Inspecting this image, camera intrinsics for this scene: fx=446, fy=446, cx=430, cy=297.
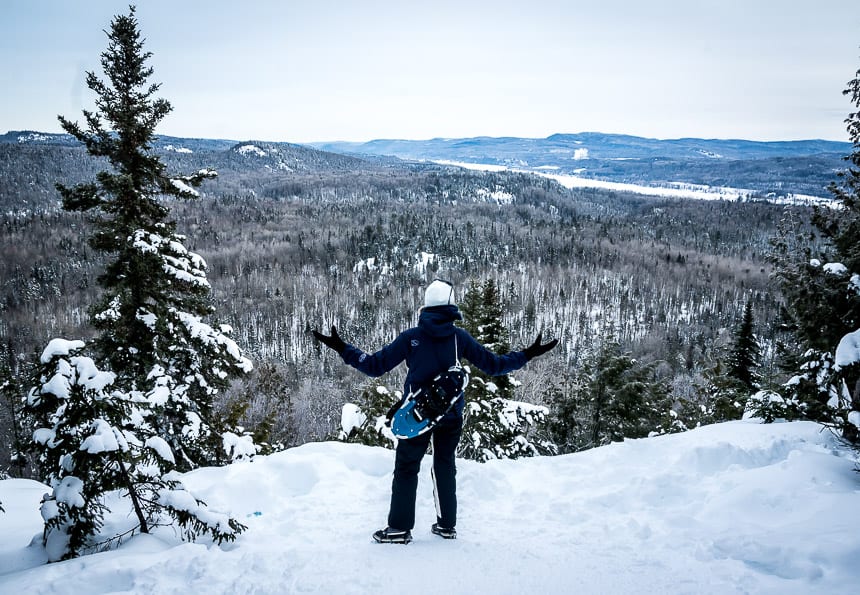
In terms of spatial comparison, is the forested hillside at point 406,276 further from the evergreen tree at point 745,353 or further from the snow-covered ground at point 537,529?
the snow-covered ground at point 537,529

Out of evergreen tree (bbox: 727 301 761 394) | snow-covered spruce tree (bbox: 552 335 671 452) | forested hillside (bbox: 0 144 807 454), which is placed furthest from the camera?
forested hillside (bbox: 0 144 807 454)

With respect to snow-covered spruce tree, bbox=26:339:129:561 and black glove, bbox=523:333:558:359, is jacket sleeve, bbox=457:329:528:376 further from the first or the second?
snow-covered spruce tree, bbox=26:339:129:561

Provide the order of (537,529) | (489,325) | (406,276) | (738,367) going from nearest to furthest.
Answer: (537,529)
(489,325)
(738,367)
(406,276)

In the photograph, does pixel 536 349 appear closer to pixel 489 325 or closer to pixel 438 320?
pixel 438 320

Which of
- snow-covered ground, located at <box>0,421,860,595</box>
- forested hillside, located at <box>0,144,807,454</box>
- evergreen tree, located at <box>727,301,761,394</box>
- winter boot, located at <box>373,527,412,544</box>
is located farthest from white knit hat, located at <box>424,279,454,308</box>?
forested hillside, located at <box>0,144,807,454</box>

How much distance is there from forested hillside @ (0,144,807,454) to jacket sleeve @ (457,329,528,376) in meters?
42.8

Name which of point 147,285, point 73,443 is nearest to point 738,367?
point 147,285

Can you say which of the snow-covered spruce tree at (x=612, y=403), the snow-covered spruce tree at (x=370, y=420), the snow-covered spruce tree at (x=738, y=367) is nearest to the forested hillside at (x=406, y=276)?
the snow-covered spruce tree at (x=612, y=403)

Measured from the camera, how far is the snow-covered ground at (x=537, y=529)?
331 centimetres

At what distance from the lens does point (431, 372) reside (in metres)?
4.09

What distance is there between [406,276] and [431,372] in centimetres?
12108

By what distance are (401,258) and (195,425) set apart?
12667 centimetres

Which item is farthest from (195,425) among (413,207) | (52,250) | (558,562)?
(413,207)

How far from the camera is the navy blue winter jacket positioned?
407cm
